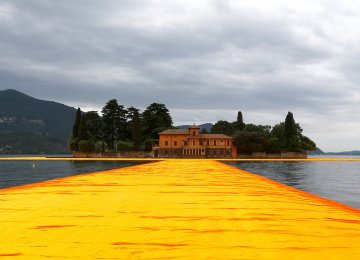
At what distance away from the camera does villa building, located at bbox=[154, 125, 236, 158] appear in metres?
80.8

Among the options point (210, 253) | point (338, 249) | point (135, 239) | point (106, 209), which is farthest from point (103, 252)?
point (106, 209)

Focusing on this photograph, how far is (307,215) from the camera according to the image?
7.07 metres

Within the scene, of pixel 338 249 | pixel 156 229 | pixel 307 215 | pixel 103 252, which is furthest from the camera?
pixel 307 215

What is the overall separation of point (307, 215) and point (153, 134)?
86.4 m

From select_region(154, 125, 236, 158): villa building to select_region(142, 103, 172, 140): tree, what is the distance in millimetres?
10357

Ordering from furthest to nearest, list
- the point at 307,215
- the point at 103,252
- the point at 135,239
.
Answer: the point at 307,215 < the point at 135,239 < the point at 103,252

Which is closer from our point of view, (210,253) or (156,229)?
(210,253)

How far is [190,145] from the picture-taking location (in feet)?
266

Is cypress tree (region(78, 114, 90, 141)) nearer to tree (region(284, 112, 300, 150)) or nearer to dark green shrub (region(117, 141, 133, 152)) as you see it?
dark green shrub (region(117, 141, 133, 152))

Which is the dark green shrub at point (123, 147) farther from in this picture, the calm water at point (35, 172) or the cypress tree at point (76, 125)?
the calm water at point (35, 172)

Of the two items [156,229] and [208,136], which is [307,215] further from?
[208,136]

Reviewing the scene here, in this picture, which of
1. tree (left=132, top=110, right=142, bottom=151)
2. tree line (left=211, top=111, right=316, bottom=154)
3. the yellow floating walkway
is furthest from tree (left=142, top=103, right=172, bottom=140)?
the yellow floating walkway

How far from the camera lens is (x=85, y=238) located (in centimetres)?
475

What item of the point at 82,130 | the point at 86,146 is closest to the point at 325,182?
the point at 86,146
